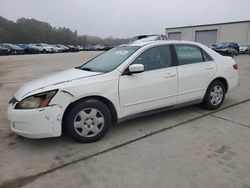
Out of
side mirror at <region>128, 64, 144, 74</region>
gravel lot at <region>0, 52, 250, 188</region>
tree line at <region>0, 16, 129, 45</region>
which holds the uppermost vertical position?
tree line at <region>0, 16, 129, 45</region>

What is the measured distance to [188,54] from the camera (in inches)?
166

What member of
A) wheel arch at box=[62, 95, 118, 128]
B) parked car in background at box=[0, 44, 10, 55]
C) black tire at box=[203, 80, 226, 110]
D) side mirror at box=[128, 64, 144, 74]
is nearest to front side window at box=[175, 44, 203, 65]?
black tire at box=[203, 80, 226, 110]

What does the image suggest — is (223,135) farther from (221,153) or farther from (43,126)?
(43,126)

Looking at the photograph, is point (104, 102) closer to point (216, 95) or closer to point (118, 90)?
point (118, 90)

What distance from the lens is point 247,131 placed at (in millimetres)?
3594

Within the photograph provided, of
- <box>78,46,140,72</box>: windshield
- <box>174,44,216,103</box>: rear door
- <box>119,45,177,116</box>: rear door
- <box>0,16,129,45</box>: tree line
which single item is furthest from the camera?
<box>0,16,129,45</box>: tree line

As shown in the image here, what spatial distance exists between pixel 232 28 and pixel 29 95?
41.6m

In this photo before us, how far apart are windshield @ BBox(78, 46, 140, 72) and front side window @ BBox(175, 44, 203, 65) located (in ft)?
2.77

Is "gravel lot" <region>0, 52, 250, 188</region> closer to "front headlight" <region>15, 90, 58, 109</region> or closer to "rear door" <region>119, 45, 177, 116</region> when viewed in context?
"rear door" <region>119, 45, 177, 116</region>

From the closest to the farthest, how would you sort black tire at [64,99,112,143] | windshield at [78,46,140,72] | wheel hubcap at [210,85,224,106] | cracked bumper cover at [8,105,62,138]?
cracked bumper cover at [8,105,62,138] → black tire at [64,99,112,143] → windshield at [78,46,140,72] → wheel hubcap at [210,85,224,106]

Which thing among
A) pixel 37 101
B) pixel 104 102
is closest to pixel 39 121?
pixel 37 101

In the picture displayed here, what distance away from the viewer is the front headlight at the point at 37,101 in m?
2.95

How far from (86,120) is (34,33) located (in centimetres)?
6873

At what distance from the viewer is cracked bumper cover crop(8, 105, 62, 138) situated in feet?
9.58
